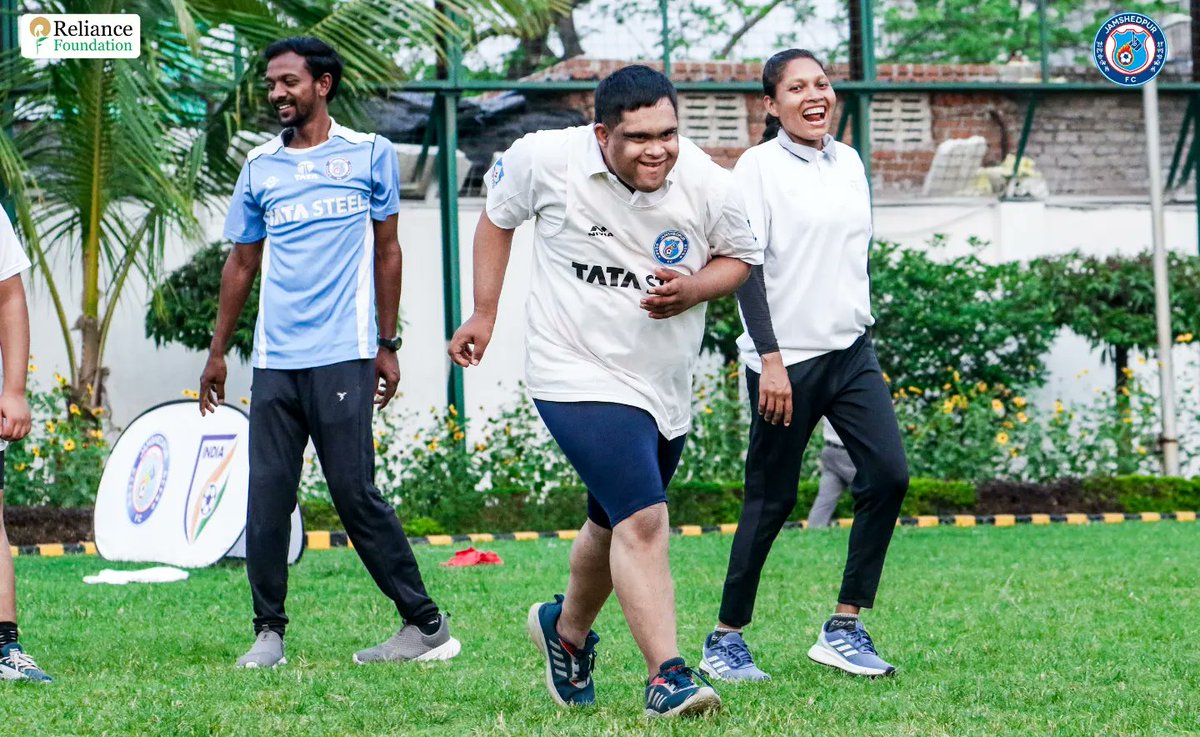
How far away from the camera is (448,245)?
48.8 ft

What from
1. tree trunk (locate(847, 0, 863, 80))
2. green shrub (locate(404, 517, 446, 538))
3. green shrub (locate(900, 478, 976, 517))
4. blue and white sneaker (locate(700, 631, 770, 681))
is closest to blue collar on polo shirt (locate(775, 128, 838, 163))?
→ blue and white sneaker (locate(700, 631, 770, 681))

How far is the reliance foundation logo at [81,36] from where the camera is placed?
11.3m

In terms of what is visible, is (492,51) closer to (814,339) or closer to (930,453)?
(930,453)

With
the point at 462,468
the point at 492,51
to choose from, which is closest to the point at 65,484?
the point at 462,468

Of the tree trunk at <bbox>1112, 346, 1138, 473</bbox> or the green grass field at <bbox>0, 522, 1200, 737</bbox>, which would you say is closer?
the green grass field at <bbox>0, 522, 1200, 737</bbox>

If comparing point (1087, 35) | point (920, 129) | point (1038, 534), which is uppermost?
point (1087, 35)

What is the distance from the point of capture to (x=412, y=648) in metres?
5.39

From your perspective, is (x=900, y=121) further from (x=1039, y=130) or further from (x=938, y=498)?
(x=938, y=498)

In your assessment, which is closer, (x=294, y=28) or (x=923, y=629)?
(x=923, y=629)

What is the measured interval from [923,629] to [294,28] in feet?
24.3

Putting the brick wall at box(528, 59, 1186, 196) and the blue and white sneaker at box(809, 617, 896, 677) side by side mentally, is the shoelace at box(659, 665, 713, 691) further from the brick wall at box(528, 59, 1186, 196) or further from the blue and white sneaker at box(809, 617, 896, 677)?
the brick wall at box(528, 59, 1186, 196)

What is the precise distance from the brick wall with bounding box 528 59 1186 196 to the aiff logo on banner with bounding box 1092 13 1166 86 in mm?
2787

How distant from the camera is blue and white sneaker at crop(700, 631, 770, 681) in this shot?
16.0ft

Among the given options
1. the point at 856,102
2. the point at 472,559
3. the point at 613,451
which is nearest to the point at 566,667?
the point at 613,451
